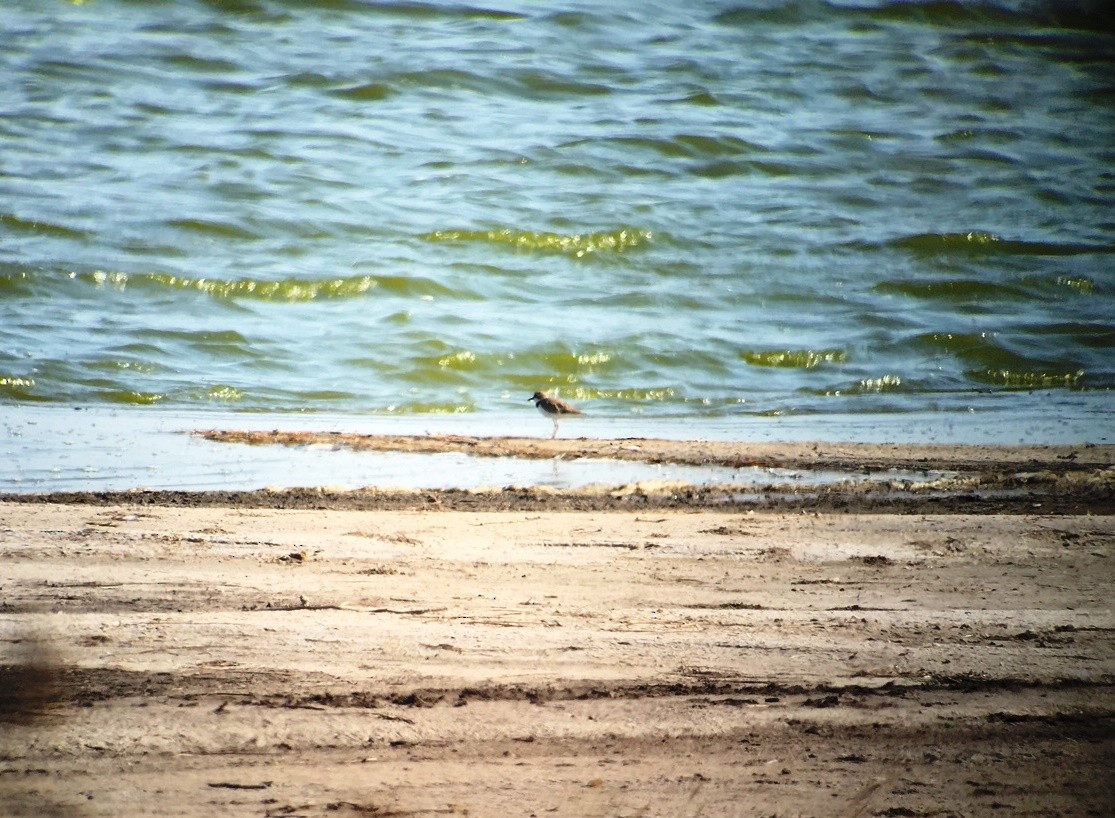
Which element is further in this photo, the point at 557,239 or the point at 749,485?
the point at 557,239

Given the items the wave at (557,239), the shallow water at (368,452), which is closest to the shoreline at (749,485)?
the shallow water at (368,452)

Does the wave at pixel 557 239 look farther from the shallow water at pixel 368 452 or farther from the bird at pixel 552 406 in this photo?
the bird at pixel 552 406

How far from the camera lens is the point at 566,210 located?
1286 cm

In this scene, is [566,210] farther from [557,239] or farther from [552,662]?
[552,662]

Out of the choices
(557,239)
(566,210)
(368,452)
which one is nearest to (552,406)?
(368,452)

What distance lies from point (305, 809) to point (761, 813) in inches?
32.6

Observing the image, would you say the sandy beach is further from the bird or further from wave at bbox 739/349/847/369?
wave at bbox 739/349/847/369

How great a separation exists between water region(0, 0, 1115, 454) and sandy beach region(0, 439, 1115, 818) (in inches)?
129

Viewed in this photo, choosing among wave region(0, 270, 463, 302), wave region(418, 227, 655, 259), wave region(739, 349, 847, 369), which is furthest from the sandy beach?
wave region(418, 227, 655, 259)

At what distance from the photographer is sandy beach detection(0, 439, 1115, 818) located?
237 centimetres

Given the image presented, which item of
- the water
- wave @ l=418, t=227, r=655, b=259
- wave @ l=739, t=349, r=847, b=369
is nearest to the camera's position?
the water

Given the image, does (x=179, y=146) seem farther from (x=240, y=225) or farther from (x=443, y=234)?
(x=443, y=234)

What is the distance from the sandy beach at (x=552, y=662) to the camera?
2373 millimetres

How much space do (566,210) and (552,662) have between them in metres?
10.2
